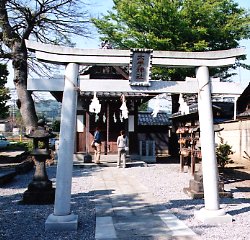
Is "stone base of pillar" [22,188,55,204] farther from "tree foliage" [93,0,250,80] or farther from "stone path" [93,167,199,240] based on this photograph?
"tree foliage" [93,0,250,80]

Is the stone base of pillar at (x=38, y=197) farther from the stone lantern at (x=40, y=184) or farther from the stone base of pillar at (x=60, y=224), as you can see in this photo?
the stone base of pillar at (x=60, y=224)

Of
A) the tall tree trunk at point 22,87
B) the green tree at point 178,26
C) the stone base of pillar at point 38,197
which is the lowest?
the stone base of pillar at point 38,197

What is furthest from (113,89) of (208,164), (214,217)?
(214,217)

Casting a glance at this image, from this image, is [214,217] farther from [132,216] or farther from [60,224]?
[60,224]

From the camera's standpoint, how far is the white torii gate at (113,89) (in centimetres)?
604

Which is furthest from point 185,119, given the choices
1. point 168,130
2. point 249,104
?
point 168,130

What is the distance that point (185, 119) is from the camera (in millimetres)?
18250

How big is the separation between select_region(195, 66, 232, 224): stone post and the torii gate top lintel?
36 cm

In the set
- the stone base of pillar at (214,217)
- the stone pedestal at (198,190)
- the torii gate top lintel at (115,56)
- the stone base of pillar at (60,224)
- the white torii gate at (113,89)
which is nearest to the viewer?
the stone base of pillar at (60,224)

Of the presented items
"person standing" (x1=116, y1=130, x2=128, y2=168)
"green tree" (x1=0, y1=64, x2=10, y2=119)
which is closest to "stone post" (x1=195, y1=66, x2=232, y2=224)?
"person standing" (x1=116, y1=130, x2=128, y2=168)

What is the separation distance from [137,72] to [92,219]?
321 centimetres

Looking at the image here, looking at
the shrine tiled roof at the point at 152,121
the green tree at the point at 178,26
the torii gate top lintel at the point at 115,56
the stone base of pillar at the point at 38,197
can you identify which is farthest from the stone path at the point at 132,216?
the shrine tiled roof at the point at 152,121

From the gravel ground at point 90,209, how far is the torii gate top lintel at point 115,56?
325 centimetres

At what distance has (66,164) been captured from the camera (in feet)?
19.9
